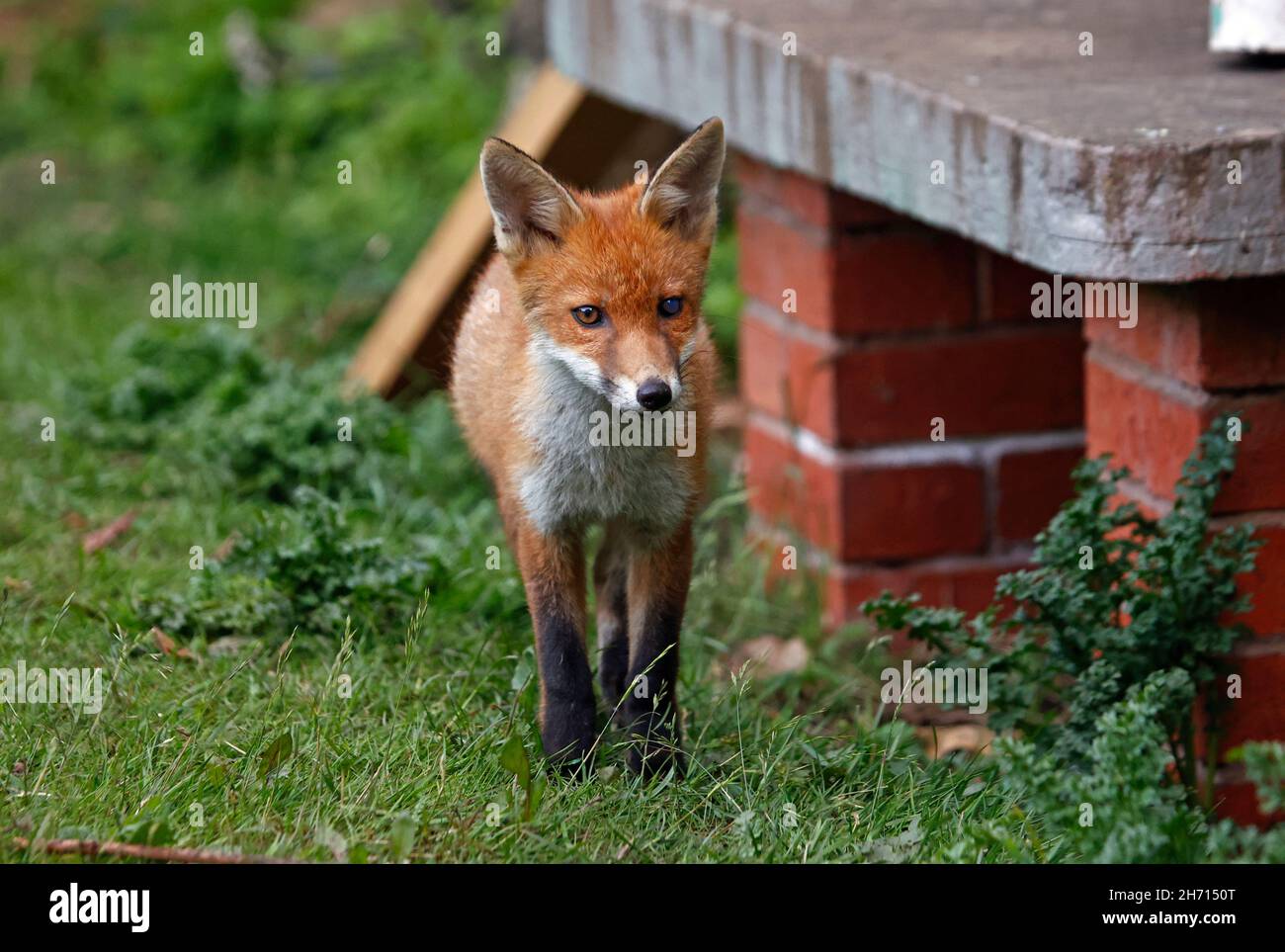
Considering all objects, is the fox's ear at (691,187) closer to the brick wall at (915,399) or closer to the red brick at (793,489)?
the brick wall at (915,399)

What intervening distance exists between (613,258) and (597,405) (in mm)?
323

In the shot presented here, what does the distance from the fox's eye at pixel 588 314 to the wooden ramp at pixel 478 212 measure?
99.2 inches

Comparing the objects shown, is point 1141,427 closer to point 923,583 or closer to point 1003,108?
point 1003,108

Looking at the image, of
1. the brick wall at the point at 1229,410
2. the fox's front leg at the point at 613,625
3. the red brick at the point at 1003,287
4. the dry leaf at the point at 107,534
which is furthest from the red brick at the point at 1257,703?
the dry leaf at the point at 107,534

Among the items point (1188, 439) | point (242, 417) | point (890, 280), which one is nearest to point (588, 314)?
point (1188, 439)

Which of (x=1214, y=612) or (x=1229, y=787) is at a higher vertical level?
(x=1214, y=612)

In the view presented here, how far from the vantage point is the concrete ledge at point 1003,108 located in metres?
3.35

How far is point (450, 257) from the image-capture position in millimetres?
6133

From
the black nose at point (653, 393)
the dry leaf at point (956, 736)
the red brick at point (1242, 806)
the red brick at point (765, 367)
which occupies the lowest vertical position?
the dry leaf at point (956, 736)
